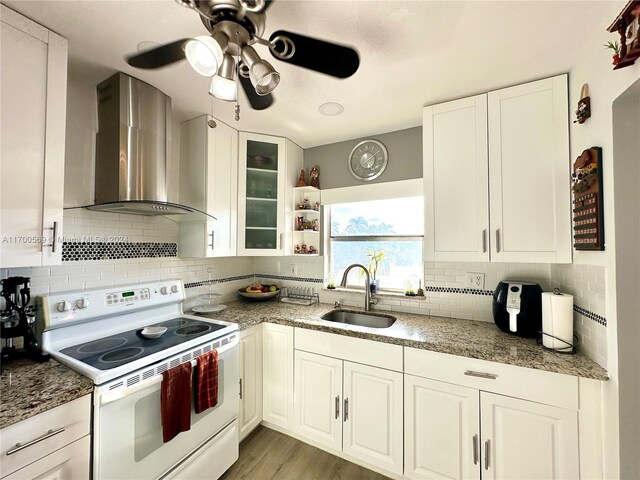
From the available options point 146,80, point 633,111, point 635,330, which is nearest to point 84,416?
point 146,80

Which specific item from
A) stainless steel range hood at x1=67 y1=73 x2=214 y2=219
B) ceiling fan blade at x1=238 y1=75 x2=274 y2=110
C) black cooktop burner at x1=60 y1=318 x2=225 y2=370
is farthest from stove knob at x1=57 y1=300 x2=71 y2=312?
ceiling fan blade at x1=238 y1=75 x2=274 y2=110

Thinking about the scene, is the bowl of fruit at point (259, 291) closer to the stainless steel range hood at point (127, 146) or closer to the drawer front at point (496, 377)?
the stainless steel range hood at point (127, 146)

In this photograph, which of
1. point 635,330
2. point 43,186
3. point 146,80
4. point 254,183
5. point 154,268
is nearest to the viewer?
point 635,330

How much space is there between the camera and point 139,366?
129 centimetres

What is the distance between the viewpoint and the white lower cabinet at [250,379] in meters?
1.96

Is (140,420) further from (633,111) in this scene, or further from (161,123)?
(633,111)

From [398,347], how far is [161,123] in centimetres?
207

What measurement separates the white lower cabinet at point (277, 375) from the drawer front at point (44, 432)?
1.13m

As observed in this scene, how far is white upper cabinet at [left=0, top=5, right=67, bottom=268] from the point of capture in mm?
1128

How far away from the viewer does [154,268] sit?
80.8 inches

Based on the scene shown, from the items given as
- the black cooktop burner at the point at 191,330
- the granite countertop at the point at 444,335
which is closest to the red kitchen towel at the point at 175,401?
the black cooktop burner at the point at 191,330

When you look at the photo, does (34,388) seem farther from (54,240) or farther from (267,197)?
(267,197)

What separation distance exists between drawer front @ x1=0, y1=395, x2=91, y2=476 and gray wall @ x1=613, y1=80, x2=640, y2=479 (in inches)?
87.6

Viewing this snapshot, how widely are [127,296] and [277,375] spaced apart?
3.92ft
